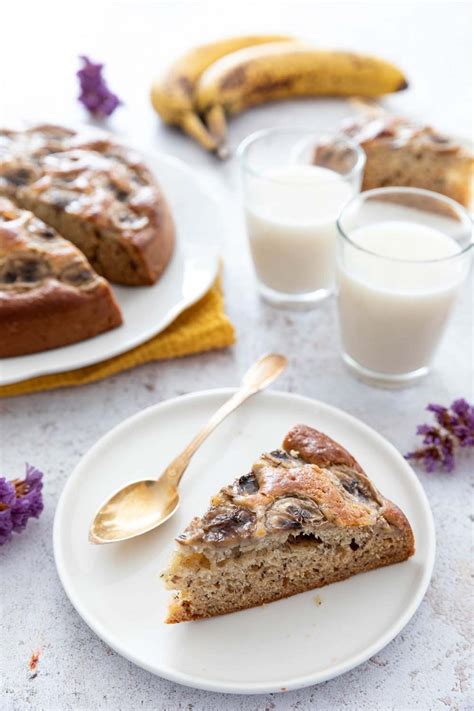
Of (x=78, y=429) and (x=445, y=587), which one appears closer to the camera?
(x=445, y=587)

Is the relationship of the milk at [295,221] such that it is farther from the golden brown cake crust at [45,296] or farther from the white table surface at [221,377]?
the golden brown cake crust at [45,296]

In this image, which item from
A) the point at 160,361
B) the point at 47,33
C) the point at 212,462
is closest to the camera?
the point at 212,462

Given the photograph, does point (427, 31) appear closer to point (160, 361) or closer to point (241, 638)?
point (160, 361)

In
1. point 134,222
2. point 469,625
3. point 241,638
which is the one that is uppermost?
point 134,222

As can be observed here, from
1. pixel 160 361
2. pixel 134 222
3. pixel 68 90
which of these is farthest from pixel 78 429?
pixel 68 90

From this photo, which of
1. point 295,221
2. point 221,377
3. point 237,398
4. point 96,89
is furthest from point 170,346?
point 96,89

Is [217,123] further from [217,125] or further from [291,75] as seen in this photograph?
[291,75]
